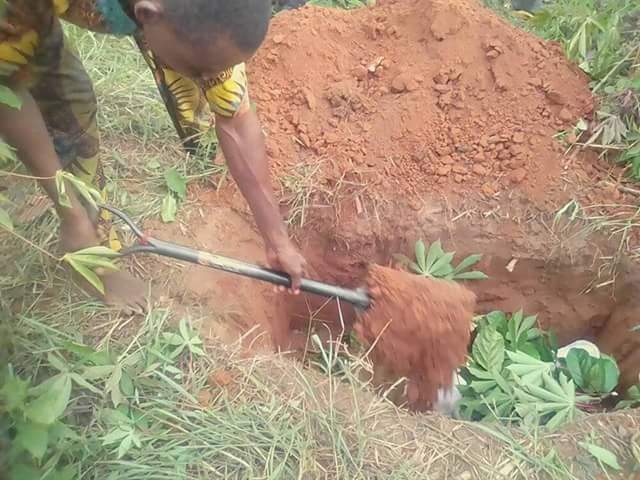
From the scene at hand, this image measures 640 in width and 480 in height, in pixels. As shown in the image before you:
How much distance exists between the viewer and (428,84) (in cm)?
284

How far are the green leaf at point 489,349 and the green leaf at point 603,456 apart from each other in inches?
20.4

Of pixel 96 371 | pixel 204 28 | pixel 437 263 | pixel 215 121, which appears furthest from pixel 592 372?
pixel 204 28

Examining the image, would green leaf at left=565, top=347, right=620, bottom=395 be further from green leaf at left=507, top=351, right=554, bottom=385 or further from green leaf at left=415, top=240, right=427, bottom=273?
green leaf at left=415, top=240, right=427, bottom=273

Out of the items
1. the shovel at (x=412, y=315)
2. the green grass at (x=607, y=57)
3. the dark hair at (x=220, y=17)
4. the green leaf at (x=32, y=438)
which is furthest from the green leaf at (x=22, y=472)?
the green grass at (x=607, y=57)

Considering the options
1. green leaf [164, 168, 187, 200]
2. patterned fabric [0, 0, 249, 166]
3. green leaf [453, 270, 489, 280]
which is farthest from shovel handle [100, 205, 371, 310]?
green leaf [453, 270, 489, 280]

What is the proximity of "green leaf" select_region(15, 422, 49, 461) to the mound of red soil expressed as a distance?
4.76ft

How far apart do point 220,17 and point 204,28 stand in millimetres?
41

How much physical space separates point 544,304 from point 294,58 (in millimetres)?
1292

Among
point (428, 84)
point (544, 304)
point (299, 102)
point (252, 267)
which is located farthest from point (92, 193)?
point (544, 304)

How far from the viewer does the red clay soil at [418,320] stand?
6.88ft

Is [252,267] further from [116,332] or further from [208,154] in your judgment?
[208,154]

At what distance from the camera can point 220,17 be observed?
1386mm

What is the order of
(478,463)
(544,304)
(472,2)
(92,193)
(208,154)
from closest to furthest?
(92,193) → (478,463) → (208,154) → (544,304) → (472,2)

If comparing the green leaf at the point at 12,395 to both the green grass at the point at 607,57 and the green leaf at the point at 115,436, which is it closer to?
the green leaf at the point at 115,436
